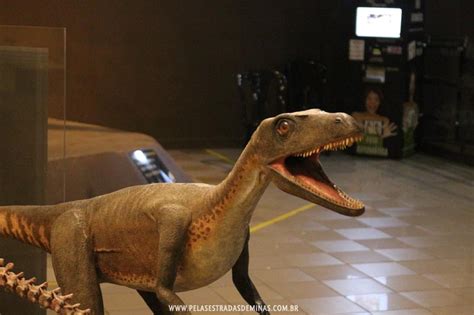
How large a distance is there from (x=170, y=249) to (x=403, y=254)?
535 cm

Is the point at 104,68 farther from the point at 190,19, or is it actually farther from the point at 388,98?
the point at 388,98

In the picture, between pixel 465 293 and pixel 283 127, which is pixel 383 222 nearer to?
pixel 465 293

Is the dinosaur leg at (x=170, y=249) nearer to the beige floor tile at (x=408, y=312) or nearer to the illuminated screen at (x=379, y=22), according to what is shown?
the beige floor tile at (x=408, y=312)

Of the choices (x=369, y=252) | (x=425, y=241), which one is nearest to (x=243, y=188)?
(x=369, y=252)

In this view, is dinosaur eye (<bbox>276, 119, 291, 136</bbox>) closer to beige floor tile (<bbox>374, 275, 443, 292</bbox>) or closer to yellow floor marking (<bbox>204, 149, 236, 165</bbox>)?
beige floor tile (<bbox>374, 275, 443, 292</bbox>)

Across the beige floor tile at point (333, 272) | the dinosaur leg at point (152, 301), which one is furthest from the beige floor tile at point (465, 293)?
the dinosaur leg at point (152, 301)

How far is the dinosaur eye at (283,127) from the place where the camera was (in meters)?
3.45

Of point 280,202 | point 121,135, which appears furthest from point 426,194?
point 121,135

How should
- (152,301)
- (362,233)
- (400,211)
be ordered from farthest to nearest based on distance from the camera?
(400,211) → (362,233) → (152,301)

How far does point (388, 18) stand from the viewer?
14023 millimetres

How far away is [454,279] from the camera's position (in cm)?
779

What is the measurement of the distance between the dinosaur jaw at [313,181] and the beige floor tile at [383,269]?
14.7 ft

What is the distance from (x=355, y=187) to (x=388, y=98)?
2.78 meters

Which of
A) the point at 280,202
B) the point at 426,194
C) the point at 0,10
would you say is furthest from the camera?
the point at 0,10
